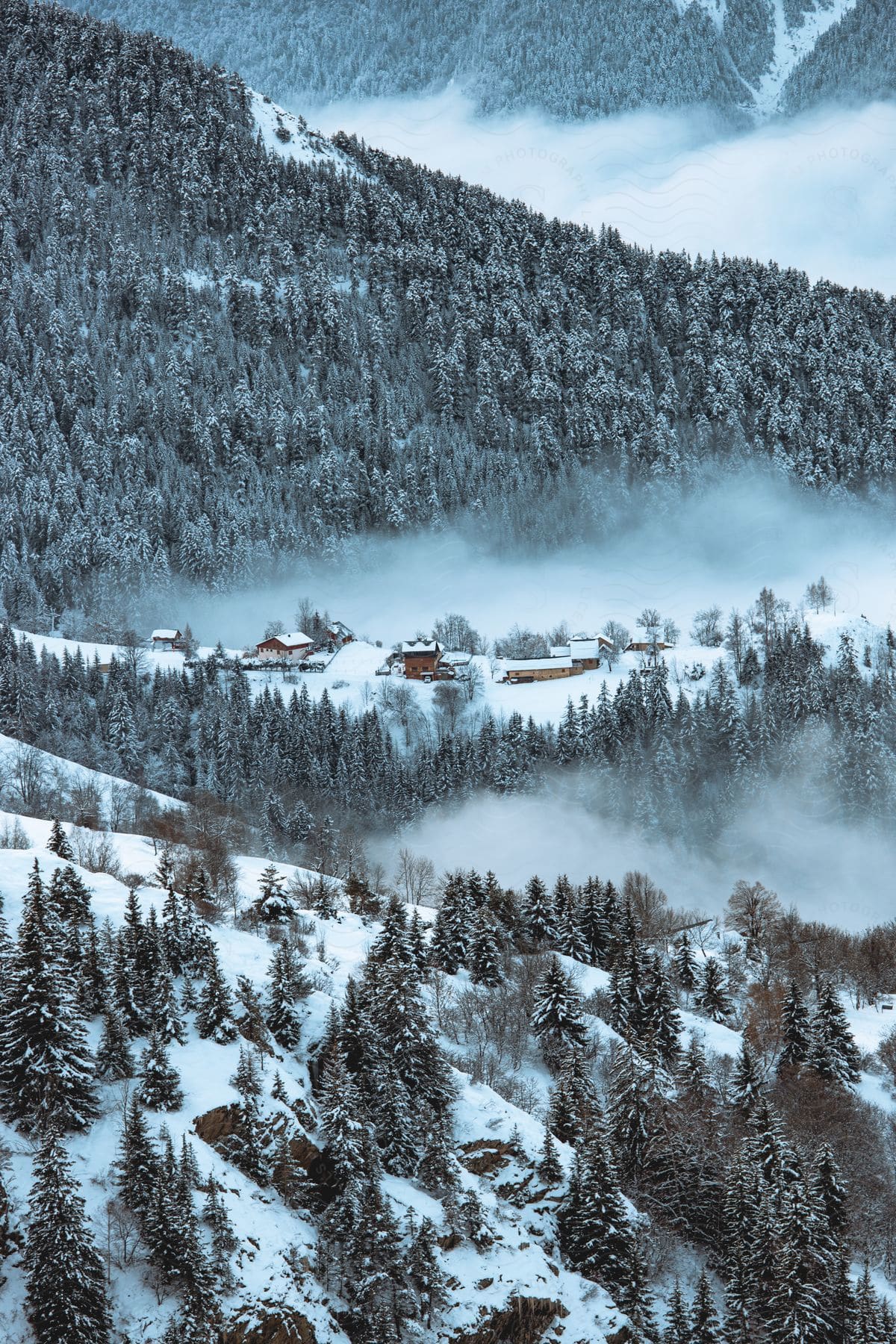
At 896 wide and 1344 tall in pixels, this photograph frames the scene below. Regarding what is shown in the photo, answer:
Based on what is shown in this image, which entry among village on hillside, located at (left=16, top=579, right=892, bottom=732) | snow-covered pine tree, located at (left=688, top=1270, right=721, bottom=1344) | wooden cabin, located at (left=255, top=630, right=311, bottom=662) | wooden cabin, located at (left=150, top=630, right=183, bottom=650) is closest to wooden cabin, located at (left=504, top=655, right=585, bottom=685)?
village on hillside, located at (left=16, top=579, right=892, bottom=732)

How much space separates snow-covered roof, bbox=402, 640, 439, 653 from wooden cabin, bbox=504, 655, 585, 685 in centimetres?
1314

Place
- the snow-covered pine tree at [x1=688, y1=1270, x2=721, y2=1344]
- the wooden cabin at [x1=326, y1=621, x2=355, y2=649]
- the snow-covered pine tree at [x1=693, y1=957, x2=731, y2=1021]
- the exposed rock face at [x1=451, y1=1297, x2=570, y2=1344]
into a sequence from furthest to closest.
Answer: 1. the wooden cabin at [x1=326, y1=621, x2=355, y2=649]
2. the snow-covered pine tree at [x1=693, y1=957, x2=731, y2=1021]
3. the snow-covered pine tree at [x1=688, y1=1270, x2=721, y2=1344]
4. the exposed rock face at [x1=451, y1=1297, x2=570, y2=1344]

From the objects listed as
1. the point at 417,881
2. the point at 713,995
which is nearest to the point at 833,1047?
the point at 713,995

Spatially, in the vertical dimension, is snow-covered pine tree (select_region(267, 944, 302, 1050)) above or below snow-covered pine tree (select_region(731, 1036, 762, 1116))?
above

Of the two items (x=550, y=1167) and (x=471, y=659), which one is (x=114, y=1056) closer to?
(x=550, y=1167)

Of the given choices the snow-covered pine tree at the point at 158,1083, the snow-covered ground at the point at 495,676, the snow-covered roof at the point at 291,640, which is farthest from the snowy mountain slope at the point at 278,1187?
the snow-covered roof at the point at 291,640

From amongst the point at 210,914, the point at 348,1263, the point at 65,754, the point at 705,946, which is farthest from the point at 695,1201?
the point at 65,754

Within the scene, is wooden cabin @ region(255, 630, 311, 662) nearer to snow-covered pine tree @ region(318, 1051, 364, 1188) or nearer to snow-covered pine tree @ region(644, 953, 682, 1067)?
snow-covered pine tree @ region(644, 953, 682, 1067)

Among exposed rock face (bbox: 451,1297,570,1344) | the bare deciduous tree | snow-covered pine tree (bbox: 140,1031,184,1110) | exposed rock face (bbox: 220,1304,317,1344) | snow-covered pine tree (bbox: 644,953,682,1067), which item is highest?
snow-covered pine tree (bbox: 140,1031,184,1110)

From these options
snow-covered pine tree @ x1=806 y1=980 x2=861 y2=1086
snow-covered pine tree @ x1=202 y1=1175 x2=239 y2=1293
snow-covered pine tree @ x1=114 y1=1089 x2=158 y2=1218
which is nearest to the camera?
snow-covered pine tree @ x1=202 y1=1175 x2=239 y2=1293

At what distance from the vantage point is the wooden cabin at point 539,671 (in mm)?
157000

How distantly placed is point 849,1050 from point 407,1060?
1410 inches

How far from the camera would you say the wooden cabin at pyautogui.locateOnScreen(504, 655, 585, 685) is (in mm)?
157000

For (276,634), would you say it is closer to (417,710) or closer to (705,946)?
(417,710)
